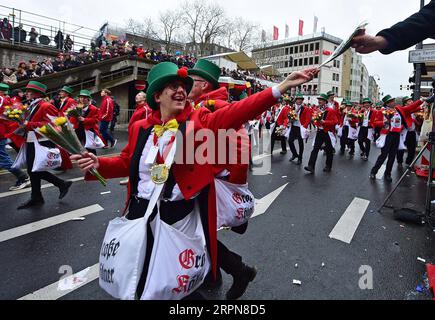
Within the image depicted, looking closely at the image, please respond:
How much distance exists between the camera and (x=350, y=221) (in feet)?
16.7

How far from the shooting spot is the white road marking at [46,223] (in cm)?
428

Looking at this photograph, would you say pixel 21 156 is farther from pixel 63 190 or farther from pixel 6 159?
pixel 6 159

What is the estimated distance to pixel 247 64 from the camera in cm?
4566

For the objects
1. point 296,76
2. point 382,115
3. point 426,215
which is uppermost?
point 382,115

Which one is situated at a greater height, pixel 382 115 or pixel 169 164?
pixel 382 115

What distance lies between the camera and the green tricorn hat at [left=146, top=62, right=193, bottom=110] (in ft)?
7.09

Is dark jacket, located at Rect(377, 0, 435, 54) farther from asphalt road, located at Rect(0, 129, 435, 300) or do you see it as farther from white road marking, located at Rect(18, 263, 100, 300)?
white road marking, located at Rect(18, 263, 100, 300)

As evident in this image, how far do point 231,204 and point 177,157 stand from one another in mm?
857

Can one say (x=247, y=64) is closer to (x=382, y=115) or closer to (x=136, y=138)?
(x=382, y=115)

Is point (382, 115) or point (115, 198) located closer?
point (115, 198)

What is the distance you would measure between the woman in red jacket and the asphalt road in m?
1.23
